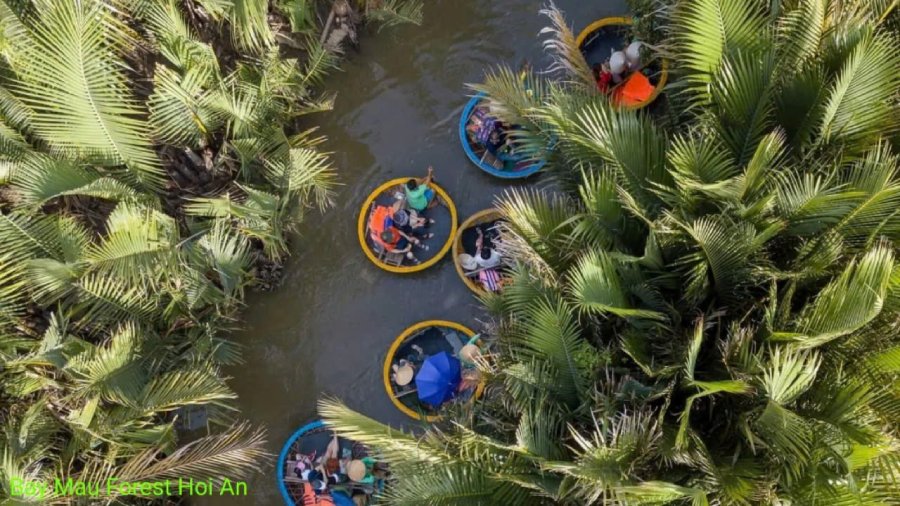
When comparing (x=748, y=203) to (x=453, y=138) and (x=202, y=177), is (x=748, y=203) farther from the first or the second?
(x=202, y=177)

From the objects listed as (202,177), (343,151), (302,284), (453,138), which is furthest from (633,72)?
(202,177)

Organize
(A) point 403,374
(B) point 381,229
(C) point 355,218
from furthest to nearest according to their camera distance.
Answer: (C) point 355,218, (B) point 381,229, (A) point 403,374

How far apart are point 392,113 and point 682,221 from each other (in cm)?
328

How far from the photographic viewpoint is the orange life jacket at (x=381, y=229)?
17.9 feet

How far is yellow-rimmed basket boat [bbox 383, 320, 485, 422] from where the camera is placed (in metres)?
5.33

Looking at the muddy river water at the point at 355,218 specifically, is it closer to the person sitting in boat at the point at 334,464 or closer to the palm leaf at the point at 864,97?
the person sitting in boat at the point at 334,464

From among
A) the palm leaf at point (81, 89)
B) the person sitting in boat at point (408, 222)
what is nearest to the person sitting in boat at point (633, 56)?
the person sitting in boat at point (408, 222)

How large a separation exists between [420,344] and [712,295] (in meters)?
2.61

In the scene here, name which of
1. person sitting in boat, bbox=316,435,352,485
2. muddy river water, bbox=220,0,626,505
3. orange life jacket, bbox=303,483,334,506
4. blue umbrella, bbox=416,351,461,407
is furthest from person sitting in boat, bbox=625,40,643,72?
orange life jacket, bbox=303,483,334,506

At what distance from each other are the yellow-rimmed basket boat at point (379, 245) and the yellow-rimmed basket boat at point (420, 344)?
54 cm

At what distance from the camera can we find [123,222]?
13.9ft

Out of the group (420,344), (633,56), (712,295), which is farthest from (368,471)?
(633,56)

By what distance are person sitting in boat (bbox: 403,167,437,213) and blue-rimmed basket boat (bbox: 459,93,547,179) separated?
40 centimetres

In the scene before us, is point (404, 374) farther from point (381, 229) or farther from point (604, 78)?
point (604, 78)
